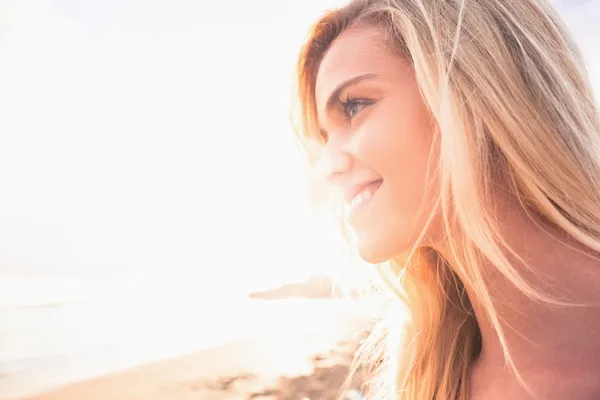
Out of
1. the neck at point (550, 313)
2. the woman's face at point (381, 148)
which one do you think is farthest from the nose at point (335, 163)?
the neck at point (550, 313)

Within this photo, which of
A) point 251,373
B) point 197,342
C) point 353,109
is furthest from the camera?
point 197,342

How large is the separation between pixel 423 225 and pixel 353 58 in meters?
0.34

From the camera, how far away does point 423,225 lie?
3.15ft

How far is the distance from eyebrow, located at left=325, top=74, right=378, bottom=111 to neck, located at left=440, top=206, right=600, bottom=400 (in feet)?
1.16

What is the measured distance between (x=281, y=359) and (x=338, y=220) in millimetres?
940

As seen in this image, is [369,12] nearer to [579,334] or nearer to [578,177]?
[578,177]

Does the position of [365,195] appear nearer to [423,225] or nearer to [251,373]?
[423,225]

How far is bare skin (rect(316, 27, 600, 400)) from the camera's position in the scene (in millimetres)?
887

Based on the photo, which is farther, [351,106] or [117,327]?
[117,327]

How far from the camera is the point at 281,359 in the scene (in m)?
2.10

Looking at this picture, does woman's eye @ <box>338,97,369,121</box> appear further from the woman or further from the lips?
the lips

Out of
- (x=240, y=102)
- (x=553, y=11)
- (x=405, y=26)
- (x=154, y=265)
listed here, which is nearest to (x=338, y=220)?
(x=405, y=26)

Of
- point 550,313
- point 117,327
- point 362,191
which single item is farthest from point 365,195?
point 117,327

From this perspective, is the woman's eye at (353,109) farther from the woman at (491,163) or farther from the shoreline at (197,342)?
the shoreline at (197,342)
